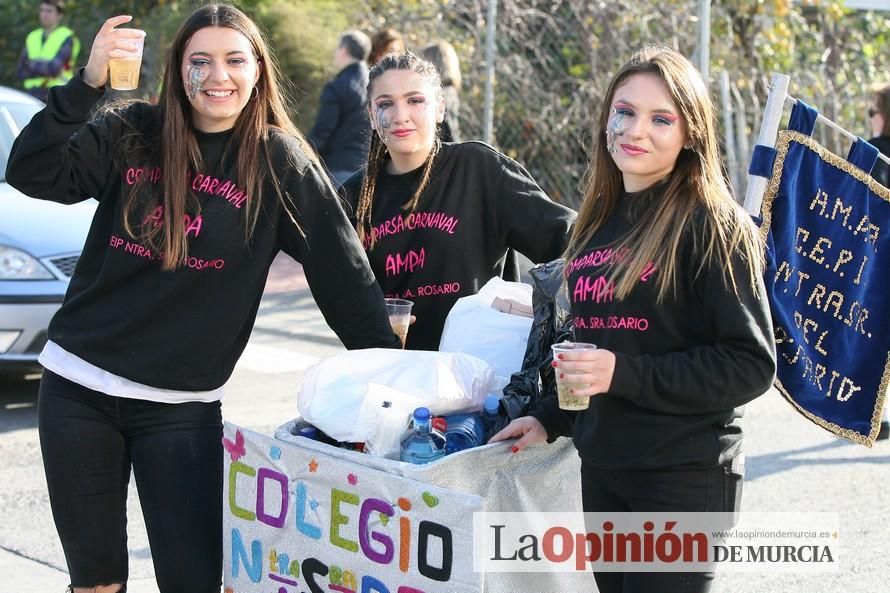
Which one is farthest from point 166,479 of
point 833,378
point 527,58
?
point 527,58

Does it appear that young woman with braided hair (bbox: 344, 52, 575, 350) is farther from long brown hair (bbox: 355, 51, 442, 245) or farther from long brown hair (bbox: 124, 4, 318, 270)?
long brown hair (bbox: 124, 4, 318, 270)

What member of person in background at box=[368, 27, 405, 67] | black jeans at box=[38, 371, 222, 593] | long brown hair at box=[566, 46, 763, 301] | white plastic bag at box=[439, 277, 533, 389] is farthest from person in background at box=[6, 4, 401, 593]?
person in background at box=[368, 27, 405, 67]

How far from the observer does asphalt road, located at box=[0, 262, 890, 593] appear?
189 inches

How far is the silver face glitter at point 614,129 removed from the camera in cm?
300

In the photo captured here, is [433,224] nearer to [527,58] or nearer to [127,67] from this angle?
[127,67]

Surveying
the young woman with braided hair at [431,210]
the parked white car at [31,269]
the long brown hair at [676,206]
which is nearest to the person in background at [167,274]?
the young woman with braided hair at [431,210]

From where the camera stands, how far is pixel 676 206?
289 cm

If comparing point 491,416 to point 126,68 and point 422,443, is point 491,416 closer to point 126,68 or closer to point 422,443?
point 422,443

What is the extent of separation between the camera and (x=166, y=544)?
3.40 m

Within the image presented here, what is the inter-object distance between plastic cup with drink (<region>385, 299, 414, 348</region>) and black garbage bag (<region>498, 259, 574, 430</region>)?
39 cm

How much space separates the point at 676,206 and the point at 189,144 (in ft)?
4.55

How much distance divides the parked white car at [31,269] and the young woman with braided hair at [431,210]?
144 inches

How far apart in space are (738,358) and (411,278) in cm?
140

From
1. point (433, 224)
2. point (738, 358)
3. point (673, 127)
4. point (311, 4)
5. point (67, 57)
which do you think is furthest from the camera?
point (311, 4)
